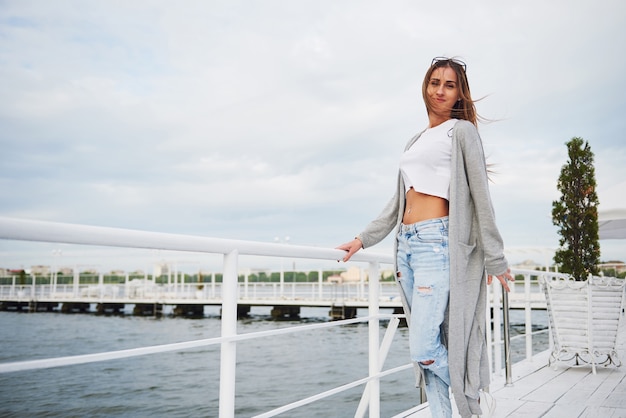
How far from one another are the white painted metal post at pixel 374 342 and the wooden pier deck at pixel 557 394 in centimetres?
27

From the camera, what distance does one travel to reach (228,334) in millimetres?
1122

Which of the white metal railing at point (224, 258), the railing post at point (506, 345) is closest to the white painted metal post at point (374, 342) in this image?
the white metal railing at point (224, 258)

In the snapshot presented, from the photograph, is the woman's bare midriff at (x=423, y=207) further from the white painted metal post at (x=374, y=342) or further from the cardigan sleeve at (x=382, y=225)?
the white painted metal post at (x=374, y=342)

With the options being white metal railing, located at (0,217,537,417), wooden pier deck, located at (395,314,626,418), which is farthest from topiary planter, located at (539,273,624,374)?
white metal railing, located at (0,217,537,417)

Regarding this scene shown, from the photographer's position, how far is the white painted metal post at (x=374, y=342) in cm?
183

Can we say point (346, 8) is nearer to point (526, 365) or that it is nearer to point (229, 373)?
point (526, 365)

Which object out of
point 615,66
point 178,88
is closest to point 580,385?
point 615,66

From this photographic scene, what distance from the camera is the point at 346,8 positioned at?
77.6 ft

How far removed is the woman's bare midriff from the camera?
1.37 meters

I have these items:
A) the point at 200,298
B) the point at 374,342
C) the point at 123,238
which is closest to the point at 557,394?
the point at 374,342

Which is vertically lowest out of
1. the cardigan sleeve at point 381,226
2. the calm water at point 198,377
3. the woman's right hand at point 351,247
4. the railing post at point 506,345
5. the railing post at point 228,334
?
the calm water at point 198,377

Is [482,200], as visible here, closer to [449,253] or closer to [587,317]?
[449,253]

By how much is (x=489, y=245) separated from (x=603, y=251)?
189 inches

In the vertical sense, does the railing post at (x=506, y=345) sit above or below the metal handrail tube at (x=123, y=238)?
below
